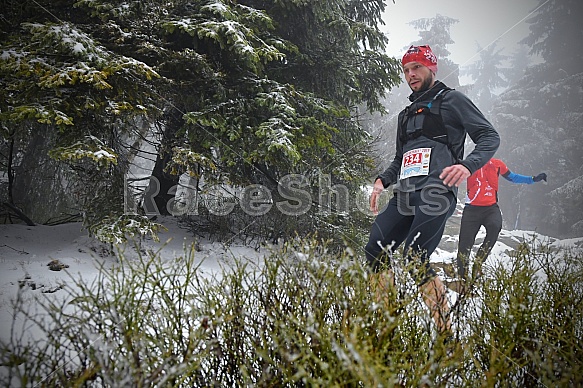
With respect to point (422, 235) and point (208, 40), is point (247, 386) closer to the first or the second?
point (422, 235)

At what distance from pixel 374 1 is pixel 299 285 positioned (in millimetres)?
6318

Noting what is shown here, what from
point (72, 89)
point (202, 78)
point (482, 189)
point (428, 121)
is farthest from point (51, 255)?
point (482, 189)

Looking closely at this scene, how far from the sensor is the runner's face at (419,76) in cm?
259

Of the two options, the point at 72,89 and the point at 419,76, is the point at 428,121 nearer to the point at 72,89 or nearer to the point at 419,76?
the point at 419,76

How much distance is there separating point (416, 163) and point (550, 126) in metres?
29.3

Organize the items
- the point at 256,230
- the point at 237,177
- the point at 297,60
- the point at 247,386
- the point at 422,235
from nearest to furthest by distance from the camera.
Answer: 1. the point at 247,386
2. the point at 422,235
3. the point at 237,177
4. the point at 297,60
5. the point at 256,230

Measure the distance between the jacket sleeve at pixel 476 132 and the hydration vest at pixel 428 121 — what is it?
117mm

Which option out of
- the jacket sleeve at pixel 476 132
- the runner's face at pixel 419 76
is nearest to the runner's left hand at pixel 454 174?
the jacket sleeve at pixel 476 132

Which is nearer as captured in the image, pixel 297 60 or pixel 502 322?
pixel 502 322

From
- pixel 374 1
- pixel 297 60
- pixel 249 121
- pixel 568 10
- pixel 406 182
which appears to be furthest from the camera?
pixel 568 10

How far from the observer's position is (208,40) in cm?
423

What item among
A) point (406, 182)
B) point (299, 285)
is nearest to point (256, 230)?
point (406, 182)

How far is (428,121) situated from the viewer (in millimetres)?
2479

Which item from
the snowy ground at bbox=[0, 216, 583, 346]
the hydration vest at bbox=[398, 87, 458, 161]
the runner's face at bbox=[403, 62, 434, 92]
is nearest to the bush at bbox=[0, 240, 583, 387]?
the snowy ground at bbox=[0, 216, 583, 346]
